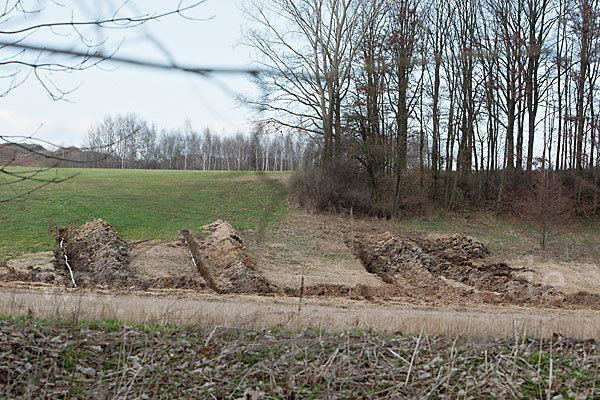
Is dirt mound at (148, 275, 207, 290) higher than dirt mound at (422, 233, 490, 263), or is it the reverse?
dirt mound at (422, 233, 490, 263)

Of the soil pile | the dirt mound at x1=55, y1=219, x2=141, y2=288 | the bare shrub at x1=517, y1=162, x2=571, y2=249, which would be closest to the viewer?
the soil pile

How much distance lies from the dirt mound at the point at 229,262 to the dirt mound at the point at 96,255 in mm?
2682

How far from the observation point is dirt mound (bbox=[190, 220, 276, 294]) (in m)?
16.5

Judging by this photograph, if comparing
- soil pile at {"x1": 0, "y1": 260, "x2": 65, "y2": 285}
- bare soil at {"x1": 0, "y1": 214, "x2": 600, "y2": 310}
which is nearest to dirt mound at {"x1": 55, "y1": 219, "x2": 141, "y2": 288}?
bare soil at {"x1": 0, "y1": 214, "x2": 600, "y2": 310}

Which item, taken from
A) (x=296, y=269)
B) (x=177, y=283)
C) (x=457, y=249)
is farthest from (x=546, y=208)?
(x=177, y=283)

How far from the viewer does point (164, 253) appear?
19.4 m

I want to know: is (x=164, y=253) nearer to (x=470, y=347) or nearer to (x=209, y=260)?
(x=209, y=260)

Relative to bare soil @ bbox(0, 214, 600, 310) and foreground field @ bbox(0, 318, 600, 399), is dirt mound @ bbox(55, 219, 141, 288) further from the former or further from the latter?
foreground field @ bbox(0, 318, 600, 399)

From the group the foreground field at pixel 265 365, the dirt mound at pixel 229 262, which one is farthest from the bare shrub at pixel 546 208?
the foreground field at pixel 265 365

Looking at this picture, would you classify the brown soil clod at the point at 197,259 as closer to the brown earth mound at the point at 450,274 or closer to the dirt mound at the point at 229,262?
the dirt mound at the point at 229,262

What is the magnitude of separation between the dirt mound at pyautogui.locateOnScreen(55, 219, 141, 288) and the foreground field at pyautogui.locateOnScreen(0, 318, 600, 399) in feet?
30.4

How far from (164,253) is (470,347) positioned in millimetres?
14599

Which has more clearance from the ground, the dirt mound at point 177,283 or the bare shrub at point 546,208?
the bare shrub at point 546,208

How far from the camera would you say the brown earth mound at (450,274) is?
1630 centimetres
